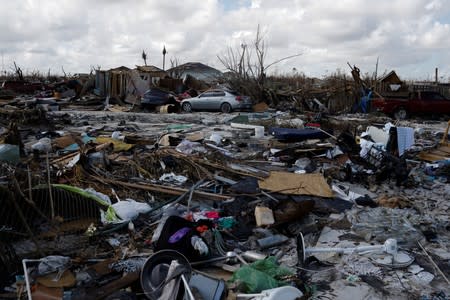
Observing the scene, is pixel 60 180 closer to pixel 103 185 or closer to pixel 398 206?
pixel 103 185

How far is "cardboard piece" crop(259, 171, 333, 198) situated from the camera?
22.9 feet

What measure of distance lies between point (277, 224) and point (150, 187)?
2.38 meters

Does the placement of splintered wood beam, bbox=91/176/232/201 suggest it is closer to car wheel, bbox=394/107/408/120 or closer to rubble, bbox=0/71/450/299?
rubble, bbox=0/71/450/299

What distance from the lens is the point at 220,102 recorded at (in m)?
22.8

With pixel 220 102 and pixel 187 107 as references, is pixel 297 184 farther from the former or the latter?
pixel 187 107

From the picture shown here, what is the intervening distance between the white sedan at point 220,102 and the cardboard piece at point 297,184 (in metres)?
15.3

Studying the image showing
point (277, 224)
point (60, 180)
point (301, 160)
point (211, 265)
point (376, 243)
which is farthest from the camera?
point (301, 160)

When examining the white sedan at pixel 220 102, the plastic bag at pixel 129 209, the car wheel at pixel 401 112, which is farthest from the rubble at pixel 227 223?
the white sedan at pixel 220 102

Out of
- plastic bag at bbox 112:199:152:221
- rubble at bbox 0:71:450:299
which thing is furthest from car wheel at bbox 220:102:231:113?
plastic bag at bbox 112:199:152:221

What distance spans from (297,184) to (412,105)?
52.7 ft

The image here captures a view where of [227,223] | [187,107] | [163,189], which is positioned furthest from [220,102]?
[227,223]

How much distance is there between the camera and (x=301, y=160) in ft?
29.9

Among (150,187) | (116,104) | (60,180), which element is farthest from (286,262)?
(116,104)

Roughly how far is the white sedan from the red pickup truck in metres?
7.01
